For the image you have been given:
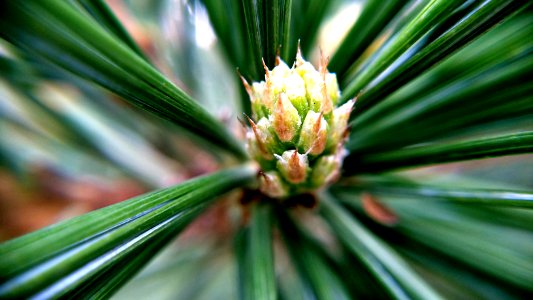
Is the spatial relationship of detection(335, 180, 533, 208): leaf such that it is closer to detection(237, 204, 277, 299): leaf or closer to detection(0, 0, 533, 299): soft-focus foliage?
detection(0, 0, 533, 299): soft-focus foliage

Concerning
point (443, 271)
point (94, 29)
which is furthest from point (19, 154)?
point (443, 271)

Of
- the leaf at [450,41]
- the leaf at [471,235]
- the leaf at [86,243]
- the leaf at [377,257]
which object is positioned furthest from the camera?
the leaf at [471,235]

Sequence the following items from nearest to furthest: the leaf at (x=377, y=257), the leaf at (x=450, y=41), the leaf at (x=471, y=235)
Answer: the leaf at (x=450, y=41), the leaf at (x=377, y=257), the leaf at (x=471, y=235)

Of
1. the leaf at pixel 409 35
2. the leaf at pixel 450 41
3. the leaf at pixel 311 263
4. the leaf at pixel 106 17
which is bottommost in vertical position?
the leaf at pixel 311 263

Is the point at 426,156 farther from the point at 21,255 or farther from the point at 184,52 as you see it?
the point at 184,52

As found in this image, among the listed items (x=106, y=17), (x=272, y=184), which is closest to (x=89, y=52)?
(x=106, y=17)

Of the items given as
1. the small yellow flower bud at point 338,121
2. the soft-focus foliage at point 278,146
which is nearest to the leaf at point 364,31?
the soft-focus foliage at point 278,146

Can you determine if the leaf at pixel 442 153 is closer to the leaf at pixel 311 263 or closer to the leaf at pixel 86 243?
the leaf at pixel 311 263

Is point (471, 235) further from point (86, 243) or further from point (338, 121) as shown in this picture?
point (86, 243)
